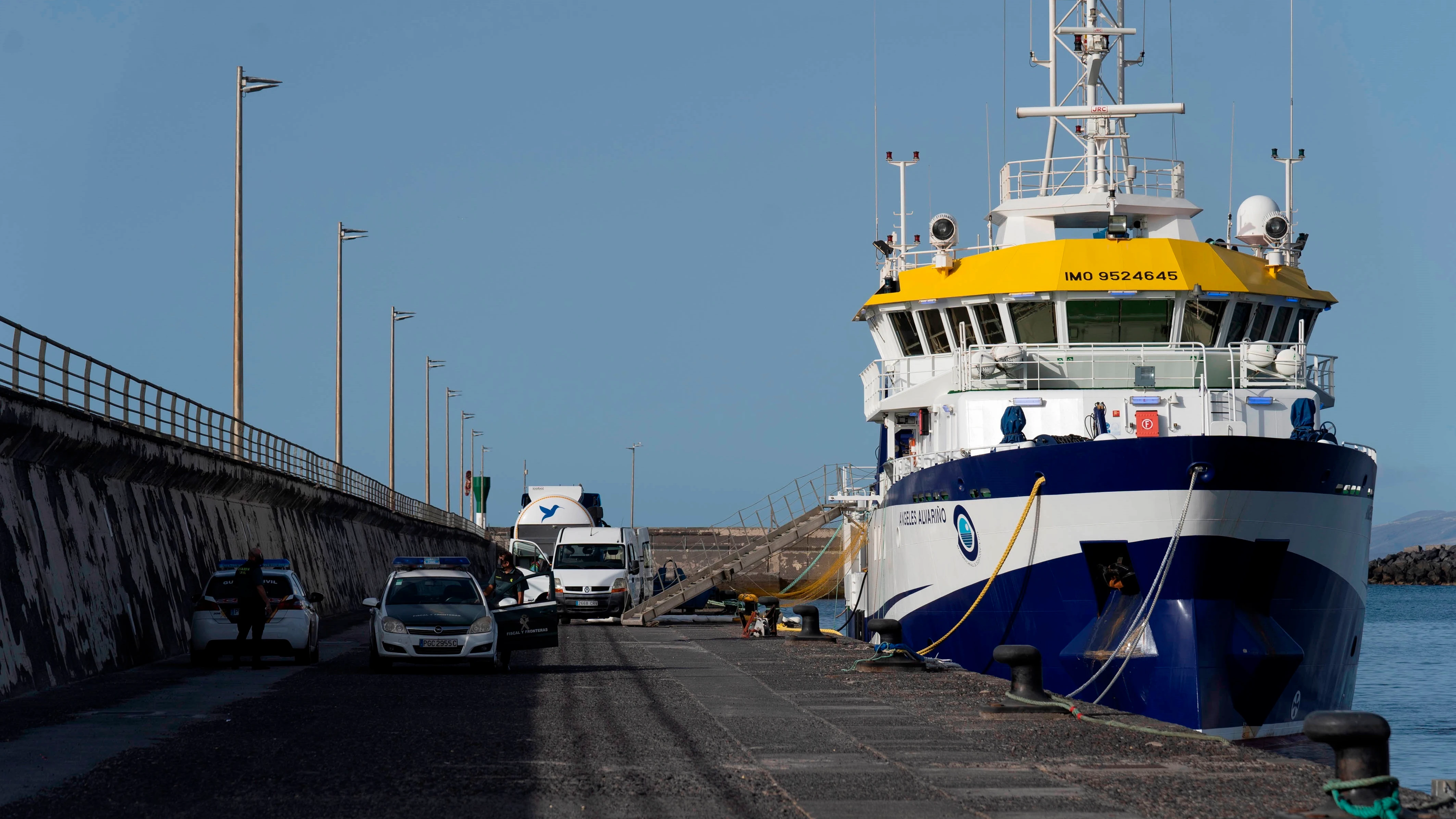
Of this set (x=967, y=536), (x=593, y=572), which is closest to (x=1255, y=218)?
(x=967, y=536)

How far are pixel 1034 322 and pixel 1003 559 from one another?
614 cm

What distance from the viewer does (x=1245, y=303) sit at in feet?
88.1

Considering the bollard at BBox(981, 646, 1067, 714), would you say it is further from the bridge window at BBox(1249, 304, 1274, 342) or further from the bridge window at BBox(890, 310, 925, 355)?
the bridge window at BBox(890, 310, 925, 355)

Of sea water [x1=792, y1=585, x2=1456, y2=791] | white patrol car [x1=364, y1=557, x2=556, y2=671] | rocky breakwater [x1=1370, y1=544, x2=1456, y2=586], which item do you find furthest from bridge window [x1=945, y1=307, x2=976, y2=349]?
rocky breakwater [x1=1370, y1=544, x2=1456, y2=586]

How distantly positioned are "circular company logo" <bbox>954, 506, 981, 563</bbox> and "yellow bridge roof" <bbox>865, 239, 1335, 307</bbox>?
15.6ft

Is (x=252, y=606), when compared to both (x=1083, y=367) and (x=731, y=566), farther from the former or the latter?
(x=731, y=566)

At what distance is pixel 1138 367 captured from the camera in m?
25.9

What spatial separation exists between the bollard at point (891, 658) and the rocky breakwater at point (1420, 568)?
177 metres

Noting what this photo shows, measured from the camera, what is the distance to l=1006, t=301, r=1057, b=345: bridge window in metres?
27.2

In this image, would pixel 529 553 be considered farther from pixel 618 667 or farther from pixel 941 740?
pixel 941 740

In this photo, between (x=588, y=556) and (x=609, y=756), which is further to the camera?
(x=588, y=556)

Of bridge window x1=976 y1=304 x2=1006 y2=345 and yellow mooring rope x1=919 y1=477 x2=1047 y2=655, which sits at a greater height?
bridge window x1=976 y1=304 x2=1006 y2=345

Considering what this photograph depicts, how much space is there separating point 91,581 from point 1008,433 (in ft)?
47.6

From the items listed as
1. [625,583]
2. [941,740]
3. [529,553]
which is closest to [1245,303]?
[941,740]
